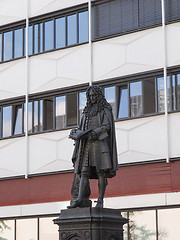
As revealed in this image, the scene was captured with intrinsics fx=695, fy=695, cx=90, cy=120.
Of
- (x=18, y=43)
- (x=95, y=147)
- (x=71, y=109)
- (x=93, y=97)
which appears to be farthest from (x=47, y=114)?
(x=95, y=147)

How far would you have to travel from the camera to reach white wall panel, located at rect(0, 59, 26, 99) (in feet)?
→ 100

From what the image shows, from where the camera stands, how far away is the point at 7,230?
98.2ft

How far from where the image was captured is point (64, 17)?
98.2 ft

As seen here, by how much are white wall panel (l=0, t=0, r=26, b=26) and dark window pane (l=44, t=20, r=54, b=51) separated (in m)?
1.36

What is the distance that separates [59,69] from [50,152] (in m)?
3.54

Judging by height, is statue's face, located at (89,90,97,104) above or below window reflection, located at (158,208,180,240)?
above

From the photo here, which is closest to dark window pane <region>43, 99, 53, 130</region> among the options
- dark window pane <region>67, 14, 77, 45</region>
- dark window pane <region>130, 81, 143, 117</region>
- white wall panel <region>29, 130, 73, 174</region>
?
white wall panel <region>29, 130, 73, 174</region>

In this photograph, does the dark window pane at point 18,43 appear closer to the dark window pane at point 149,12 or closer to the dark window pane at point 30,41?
the dark window pane at point 30,41

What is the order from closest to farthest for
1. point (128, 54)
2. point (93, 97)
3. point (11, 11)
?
point (93, 97), point (128, 54), point (11, 11)

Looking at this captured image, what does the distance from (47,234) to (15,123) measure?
536cm

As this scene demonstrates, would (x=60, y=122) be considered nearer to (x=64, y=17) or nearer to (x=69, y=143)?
(x=69, y=143)

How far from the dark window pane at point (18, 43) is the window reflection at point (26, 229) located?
7.45 m

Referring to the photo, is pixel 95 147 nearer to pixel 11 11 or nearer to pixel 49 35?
pixel 49 35

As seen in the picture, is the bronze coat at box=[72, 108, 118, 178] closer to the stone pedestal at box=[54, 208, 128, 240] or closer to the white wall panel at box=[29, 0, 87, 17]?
the stone pedestal at box=[54, 208, 128, 240]
